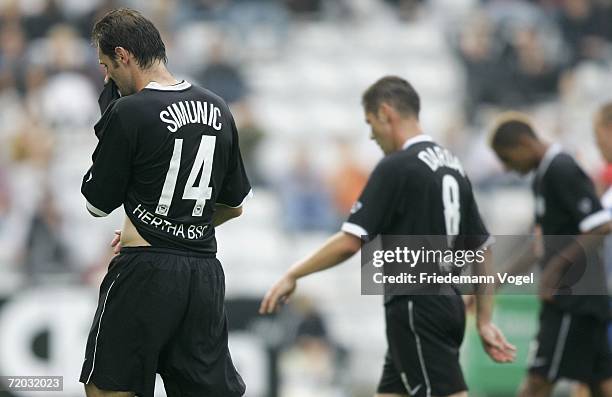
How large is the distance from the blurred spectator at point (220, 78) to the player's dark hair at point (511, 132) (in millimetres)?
8220

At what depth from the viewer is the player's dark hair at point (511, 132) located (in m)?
7.73

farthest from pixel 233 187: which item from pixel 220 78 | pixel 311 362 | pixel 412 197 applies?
pixel 220 78

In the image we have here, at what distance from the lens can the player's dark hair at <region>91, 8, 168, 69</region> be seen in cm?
554

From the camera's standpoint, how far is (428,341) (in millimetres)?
6543

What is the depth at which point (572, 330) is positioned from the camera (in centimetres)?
783

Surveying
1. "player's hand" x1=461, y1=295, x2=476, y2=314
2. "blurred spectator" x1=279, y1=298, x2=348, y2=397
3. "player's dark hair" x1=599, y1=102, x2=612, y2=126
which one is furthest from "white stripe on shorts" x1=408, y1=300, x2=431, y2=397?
"blurred spectator" x1=279, y1=298, x2=348, y2=397

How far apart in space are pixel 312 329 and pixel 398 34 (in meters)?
7.91

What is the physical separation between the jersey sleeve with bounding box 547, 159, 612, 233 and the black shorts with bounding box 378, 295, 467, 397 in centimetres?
141

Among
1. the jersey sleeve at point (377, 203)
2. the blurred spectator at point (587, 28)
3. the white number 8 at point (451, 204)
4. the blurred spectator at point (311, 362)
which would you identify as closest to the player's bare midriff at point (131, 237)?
the jersey sleeve at point (377, 203)

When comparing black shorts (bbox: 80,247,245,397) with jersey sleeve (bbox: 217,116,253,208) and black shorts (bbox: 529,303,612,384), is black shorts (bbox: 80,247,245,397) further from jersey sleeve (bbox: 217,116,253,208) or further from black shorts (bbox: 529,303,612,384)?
black shorts (bbox: 529,303,612,384)

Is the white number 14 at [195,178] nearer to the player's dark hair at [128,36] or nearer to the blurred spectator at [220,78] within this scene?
the player's dark hair at [128,36]

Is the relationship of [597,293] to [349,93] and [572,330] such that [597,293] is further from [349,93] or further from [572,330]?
[349,93]

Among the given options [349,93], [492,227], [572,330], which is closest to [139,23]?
[572,330]

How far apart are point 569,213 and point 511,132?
0.65m
